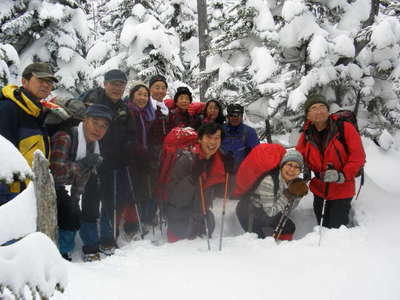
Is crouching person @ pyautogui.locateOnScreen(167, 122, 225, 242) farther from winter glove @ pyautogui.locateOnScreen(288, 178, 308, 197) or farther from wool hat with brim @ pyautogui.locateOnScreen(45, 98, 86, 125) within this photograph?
wool hat with brim @ pyautogui.locateOnScreen(45, 98, 86, 125)

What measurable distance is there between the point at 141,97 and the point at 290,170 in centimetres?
281

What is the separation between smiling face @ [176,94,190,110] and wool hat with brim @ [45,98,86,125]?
213 centimetres

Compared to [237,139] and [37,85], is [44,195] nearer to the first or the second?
[37,85]

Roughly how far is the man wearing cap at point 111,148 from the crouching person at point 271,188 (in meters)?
2.07

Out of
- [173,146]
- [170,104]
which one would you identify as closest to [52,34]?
[170,104]

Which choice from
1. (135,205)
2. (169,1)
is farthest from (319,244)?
(169,1)

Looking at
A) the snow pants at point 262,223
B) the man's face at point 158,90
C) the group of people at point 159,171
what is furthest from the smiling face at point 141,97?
the snow pants at point 262,223

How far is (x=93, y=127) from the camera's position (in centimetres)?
457

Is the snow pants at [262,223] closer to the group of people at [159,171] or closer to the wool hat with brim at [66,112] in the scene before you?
the group of people at [159,171]

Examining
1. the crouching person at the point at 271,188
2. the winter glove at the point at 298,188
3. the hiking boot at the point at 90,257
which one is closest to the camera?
the hiking boot at the point at 90,257

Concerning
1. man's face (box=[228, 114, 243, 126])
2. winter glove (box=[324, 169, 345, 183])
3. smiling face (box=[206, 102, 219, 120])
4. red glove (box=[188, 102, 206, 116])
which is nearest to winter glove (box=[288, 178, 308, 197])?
winter glove (box=[324, 169, 345, 183])

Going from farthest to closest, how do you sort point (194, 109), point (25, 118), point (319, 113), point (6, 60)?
point (6, 60)
point (194, 109)
point (319, 113)
point (25, 118)

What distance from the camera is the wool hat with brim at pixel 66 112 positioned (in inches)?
176

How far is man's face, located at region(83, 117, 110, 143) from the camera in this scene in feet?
14.9
